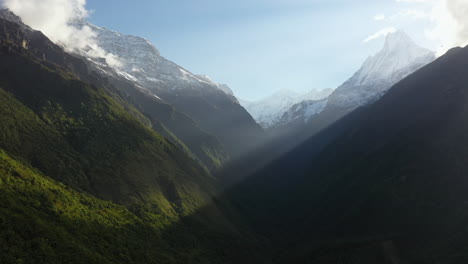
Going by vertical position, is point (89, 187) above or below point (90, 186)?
below

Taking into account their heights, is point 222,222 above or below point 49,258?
below

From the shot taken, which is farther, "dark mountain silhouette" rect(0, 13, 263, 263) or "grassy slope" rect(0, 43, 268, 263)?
"grassy slope" rect(0, 43, 268, 263)

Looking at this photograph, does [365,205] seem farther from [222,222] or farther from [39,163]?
[39,163]

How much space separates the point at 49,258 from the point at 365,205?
14112cm

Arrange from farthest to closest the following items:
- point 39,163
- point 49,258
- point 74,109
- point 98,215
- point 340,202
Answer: point 340,202 < point 74,109 < point 39,163 < point 98,215 < point 49,258

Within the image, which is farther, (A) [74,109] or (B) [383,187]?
(B) [383,187]

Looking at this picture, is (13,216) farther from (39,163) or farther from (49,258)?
(39,163)

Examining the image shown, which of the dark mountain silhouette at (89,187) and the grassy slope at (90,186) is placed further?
the grassy slope at (90,186)

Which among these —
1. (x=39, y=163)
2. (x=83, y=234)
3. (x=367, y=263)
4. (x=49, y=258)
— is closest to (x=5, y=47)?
(x=39, y=163)

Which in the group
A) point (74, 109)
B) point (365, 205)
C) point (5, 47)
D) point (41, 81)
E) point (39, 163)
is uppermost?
point (5, 47)

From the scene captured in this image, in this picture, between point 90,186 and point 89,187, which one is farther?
point 90,186

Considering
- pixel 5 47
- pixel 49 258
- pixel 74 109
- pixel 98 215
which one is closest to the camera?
pixel 49 258

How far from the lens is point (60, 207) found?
88188mm

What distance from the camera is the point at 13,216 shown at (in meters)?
71.7
